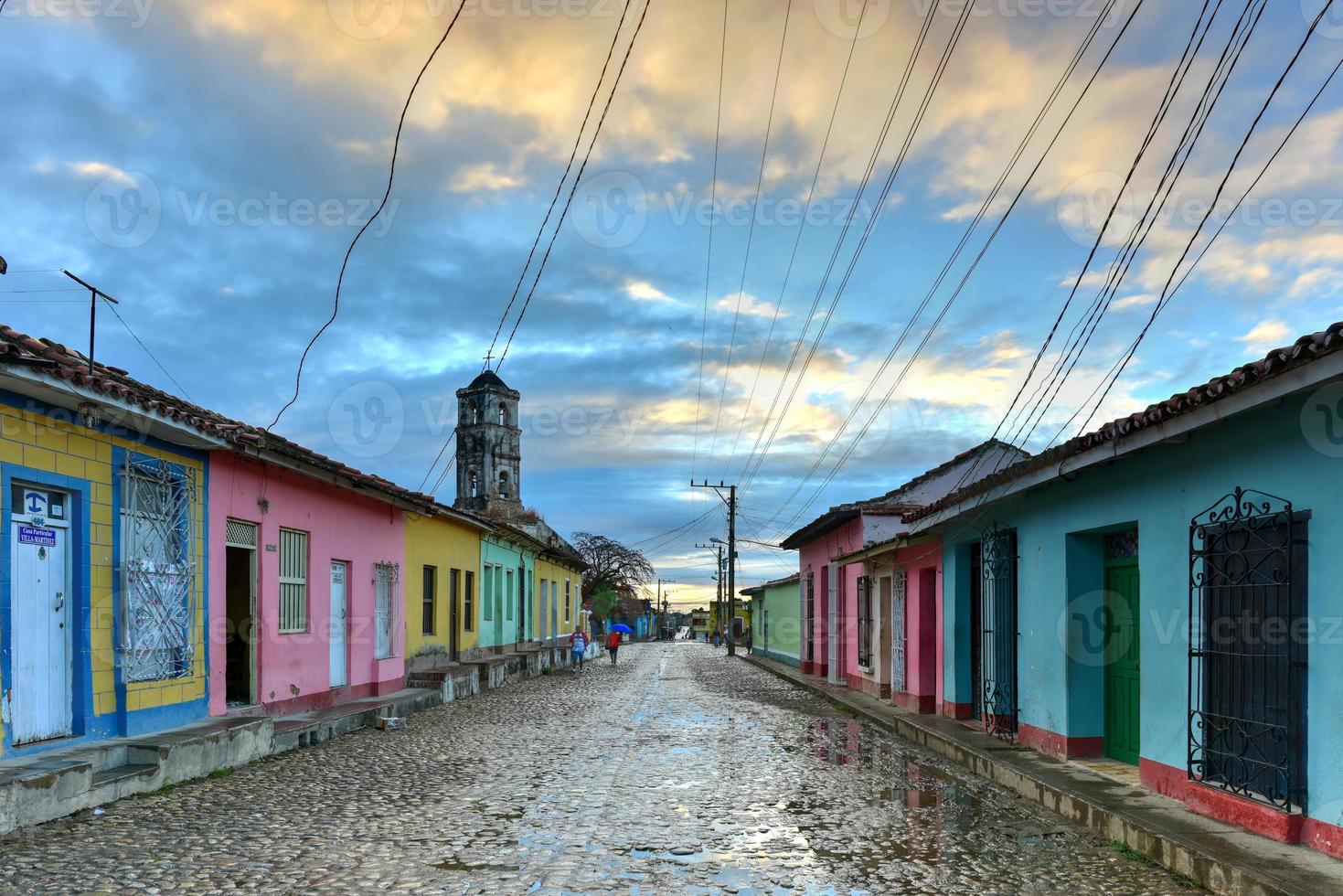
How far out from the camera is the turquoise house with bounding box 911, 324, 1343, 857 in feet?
20.7

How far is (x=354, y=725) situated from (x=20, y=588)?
19.4 feet

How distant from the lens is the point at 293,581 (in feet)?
46.5

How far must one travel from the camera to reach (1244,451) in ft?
23.8

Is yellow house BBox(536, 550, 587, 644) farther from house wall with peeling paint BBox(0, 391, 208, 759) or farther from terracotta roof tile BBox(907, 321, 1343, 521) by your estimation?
terracotta roof tile BBox(907, 321, 1343, 521)

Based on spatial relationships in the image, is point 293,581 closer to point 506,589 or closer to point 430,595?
point 430,595

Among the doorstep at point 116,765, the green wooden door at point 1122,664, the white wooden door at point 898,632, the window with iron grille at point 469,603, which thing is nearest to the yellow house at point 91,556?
the doorstep at point 116,765

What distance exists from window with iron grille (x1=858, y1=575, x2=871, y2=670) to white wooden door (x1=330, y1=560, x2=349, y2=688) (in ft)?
33.9

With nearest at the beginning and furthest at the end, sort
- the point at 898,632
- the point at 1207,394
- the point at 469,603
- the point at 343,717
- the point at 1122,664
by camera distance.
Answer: the point at 1207,394 < the point at 1122,664 < the point at 343,717 < the point at 898,632 < the point at 469,603

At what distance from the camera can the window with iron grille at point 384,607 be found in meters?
17.6

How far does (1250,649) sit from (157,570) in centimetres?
952

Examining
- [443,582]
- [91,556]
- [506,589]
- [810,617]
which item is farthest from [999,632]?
[506,589]

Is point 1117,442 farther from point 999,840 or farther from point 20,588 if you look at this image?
point 20,588

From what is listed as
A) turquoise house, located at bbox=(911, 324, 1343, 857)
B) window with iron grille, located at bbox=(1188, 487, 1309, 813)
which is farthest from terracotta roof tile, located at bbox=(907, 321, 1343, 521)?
window with iron grille, located at bbox=(1188, 487, 1309, 813)

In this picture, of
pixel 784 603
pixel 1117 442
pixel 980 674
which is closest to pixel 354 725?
pixel 980 674
